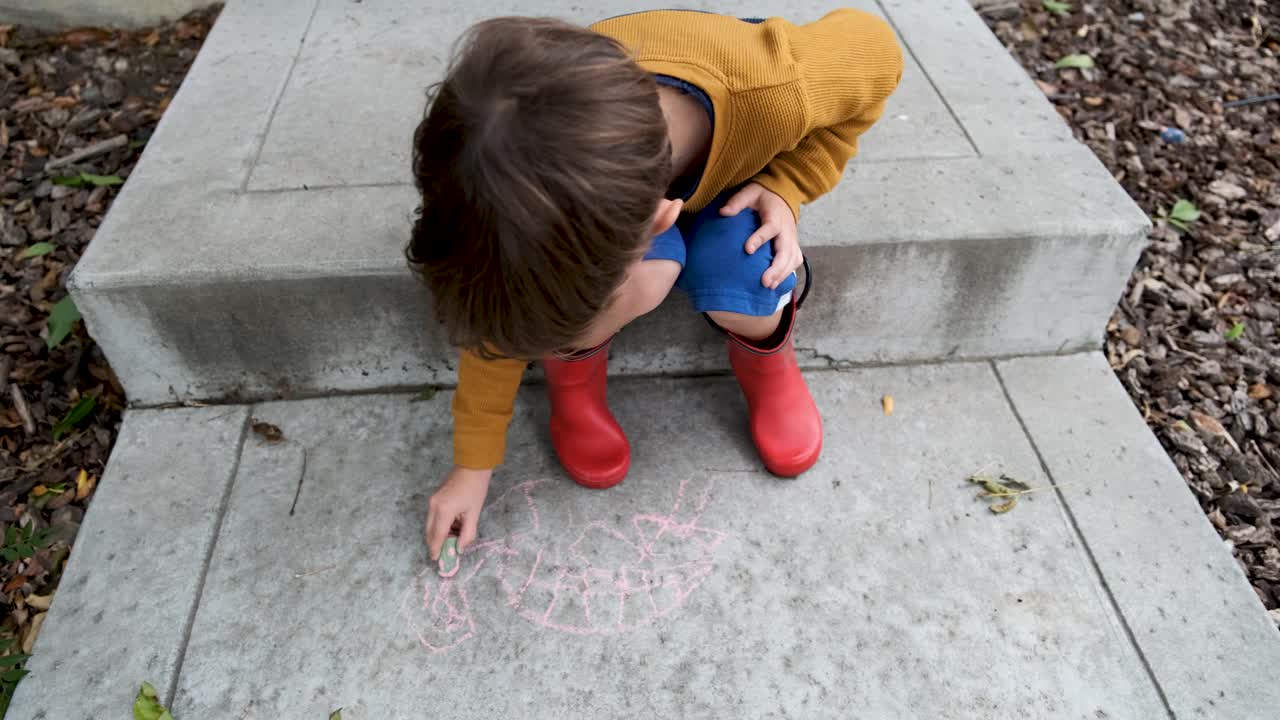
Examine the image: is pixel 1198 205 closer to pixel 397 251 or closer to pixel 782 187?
pixel 782 187

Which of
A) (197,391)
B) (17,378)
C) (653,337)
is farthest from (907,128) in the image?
(17,378)

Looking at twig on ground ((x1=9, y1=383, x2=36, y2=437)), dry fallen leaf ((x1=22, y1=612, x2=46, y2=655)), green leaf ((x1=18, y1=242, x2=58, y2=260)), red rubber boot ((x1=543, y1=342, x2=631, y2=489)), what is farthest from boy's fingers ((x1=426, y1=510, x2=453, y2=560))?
green leaf ((x1=18, y1=242, x2=58, y2=260))

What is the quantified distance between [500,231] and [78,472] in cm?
135

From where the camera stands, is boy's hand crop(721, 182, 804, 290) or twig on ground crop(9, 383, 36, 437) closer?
boy's hand crop(721, 182, 804, 290)

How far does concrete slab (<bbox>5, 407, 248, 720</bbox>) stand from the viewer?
143cm

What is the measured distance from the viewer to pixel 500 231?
3.15 feet

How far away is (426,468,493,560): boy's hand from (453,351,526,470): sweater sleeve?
3cm

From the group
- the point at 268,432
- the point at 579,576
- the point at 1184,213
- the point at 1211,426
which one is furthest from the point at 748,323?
the point at 1184,213

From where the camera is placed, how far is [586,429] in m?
1.68

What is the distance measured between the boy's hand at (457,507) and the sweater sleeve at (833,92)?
726 millimetres

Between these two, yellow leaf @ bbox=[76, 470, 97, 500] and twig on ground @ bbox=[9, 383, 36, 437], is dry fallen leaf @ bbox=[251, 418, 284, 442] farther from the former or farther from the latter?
twig on ground @ bbox=[9, 383, 36, 437]

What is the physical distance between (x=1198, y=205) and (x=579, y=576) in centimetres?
199

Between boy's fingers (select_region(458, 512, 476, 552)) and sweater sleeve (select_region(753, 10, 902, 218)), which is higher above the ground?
sweater sleeve (select_region(753, 10, 902, 218))

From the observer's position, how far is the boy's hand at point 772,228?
137 centimetres
